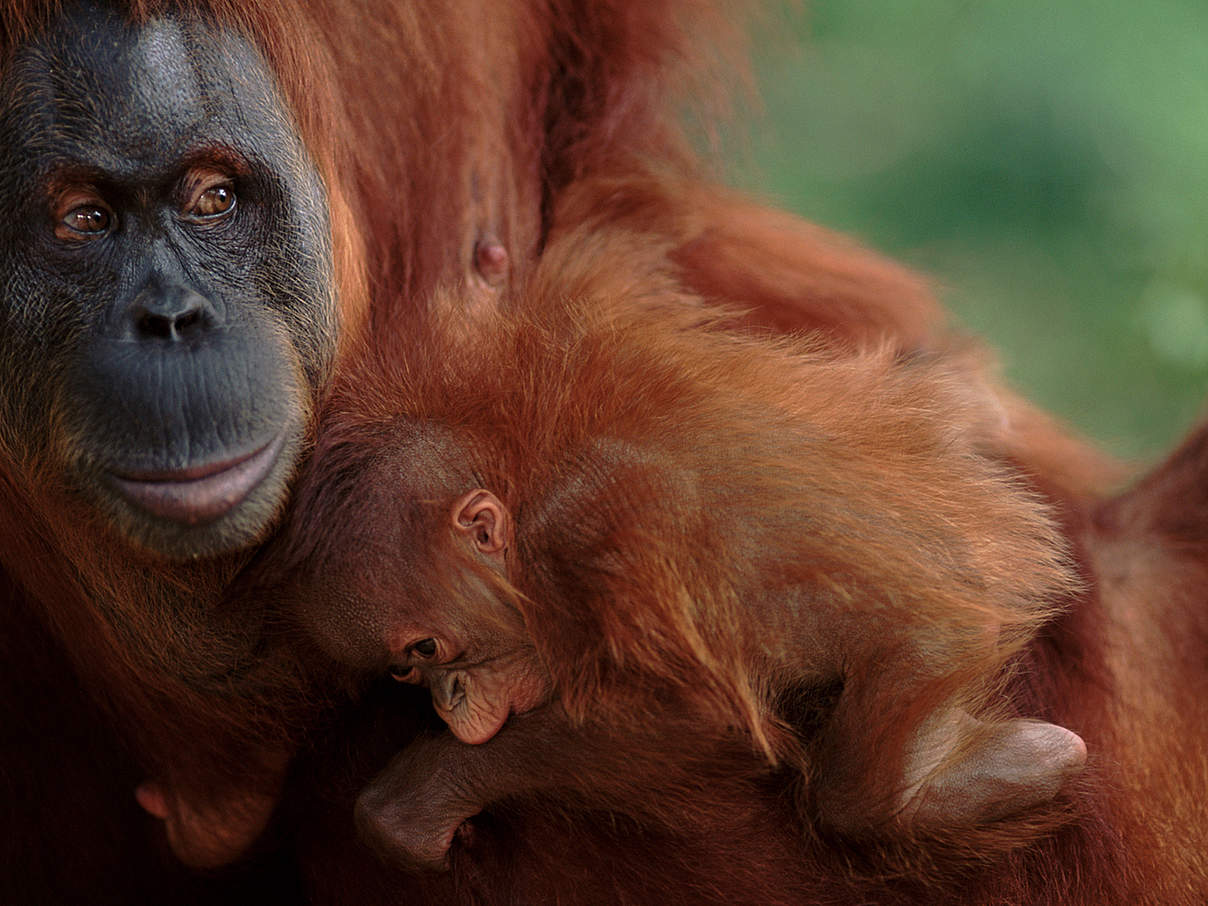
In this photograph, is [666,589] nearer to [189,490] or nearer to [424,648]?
[424,648]

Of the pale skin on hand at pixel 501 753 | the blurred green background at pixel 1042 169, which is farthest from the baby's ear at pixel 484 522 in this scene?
the blurred green background at pixel 1042 169

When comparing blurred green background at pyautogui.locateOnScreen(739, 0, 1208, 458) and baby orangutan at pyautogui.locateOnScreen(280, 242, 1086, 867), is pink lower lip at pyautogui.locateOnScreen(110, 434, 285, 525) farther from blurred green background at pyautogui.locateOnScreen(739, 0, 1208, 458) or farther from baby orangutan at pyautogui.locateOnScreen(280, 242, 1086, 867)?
blurred green background at pyautogui.locateOnScreen(739, 0, 1208, 458)

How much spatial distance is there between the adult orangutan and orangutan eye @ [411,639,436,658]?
20 centimetres

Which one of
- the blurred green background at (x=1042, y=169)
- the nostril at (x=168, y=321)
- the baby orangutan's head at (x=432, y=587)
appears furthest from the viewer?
the blurred green background at (x=1042, y=169)

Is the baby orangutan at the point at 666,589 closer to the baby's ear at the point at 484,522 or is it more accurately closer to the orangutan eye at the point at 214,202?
the baby's ear at the point at 484,522

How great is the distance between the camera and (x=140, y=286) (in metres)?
1.44

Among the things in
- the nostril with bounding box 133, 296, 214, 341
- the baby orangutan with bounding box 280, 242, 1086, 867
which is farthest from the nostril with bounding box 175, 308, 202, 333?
the baby orangutan with bounding box 280, 242, 1086, 867

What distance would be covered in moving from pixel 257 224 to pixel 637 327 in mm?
472

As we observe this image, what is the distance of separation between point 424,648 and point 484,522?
0.16 metres

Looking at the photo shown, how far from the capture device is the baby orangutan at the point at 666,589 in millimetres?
1503

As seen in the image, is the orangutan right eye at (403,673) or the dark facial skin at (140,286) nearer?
the dark facial skin at (140,286)

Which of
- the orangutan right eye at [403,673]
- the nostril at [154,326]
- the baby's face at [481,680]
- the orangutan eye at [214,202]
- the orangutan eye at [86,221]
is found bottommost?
the orangutan right eye at [403,673]

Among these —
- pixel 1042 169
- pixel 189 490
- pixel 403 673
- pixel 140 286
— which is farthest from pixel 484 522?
pixel 1042 169

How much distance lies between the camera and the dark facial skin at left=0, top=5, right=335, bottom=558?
1.42 m
